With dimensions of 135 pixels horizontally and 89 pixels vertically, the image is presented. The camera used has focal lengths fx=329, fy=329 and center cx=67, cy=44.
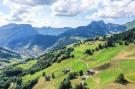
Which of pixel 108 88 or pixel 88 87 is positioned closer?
pixel 108 88

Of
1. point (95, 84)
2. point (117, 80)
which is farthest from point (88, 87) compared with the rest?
point (117, 80)

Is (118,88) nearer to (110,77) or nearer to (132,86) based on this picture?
(132,86)

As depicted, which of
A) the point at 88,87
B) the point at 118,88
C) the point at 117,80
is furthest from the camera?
the point at 88,87

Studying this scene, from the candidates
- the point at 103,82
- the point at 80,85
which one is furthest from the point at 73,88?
the point at 103,82

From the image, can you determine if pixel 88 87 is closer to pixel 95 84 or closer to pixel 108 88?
pixel 95 84

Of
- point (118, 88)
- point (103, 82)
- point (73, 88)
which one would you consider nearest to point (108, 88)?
point (118, 88)

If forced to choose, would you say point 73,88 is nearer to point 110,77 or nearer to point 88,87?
point 88,87

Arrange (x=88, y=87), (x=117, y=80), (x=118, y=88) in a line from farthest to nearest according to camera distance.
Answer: (x=88, y=87), (x=117, y=80), (x=118, y=88)

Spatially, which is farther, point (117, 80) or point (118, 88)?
point (117, 80)
